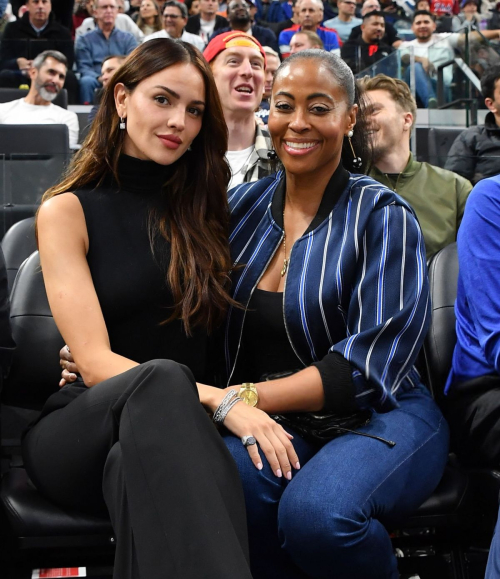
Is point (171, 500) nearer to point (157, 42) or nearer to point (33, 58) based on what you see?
point (157, 42)

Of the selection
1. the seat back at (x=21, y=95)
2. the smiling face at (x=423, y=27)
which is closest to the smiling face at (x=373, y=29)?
the smiling face at (x=423, y=27)

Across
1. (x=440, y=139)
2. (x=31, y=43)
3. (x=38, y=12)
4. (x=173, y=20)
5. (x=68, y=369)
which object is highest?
(x=38, y=12)

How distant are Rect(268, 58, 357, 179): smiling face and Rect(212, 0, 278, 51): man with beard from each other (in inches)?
178

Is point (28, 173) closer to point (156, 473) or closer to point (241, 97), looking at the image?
point (241, 97)

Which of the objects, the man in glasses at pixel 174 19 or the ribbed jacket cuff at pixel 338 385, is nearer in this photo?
the ribbed jacket cuff at pixel 338 385

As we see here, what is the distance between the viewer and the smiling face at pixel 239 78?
9.91ft

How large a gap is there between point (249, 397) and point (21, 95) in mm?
5025

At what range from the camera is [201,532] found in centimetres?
151

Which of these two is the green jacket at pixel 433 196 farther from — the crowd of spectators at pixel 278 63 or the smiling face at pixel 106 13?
the smiling face at pixel 106 13

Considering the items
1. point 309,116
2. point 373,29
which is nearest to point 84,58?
point 373,29

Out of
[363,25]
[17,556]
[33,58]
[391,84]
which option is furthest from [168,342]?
[363,25]

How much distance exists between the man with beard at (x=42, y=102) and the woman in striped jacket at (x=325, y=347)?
376cm

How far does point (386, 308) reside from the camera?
196 cm

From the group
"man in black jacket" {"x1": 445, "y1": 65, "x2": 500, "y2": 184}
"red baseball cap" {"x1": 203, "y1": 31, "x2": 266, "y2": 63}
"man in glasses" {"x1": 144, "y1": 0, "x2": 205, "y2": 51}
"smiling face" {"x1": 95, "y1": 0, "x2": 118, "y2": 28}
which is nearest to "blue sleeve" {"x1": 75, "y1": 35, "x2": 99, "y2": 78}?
"smiling face" {"x1": 95, "y1": 0, "x2": 118, "y2": 28}
